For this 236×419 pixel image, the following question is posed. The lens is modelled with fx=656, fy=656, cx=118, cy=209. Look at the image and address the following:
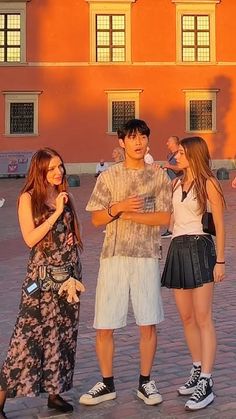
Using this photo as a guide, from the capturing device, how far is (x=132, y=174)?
438cm

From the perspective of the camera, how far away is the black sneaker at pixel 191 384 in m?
4.55

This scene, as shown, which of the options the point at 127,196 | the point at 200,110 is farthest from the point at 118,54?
the point at 127,196

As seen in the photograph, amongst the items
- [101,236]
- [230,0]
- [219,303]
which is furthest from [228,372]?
[230,0]

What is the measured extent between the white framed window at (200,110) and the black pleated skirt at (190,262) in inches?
1186

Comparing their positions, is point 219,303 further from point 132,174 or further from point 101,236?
point 101,236

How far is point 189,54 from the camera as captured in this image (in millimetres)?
34156

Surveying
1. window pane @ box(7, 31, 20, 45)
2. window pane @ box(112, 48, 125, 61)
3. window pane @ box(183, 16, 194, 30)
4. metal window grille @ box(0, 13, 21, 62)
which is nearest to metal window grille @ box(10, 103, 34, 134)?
metal window grille @ box(0, 13, 21, 62)

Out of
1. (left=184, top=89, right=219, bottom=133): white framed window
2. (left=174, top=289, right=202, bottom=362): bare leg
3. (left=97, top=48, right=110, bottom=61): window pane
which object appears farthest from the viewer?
(left=184, top=89, right=219, bottom=133): white framed window

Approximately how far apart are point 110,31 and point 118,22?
2.01 ft

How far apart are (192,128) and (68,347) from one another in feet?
101

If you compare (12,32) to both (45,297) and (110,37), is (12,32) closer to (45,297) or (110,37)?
(110,37)

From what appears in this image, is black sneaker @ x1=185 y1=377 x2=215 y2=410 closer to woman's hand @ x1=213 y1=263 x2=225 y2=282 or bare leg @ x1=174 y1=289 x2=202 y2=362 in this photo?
bare leg @ x1=174 y1=289 x2=202 y2=362

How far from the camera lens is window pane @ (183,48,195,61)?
3406cm

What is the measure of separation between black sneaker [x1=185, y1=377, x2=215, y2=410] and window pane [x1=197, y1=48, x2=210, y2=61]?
31192mm
